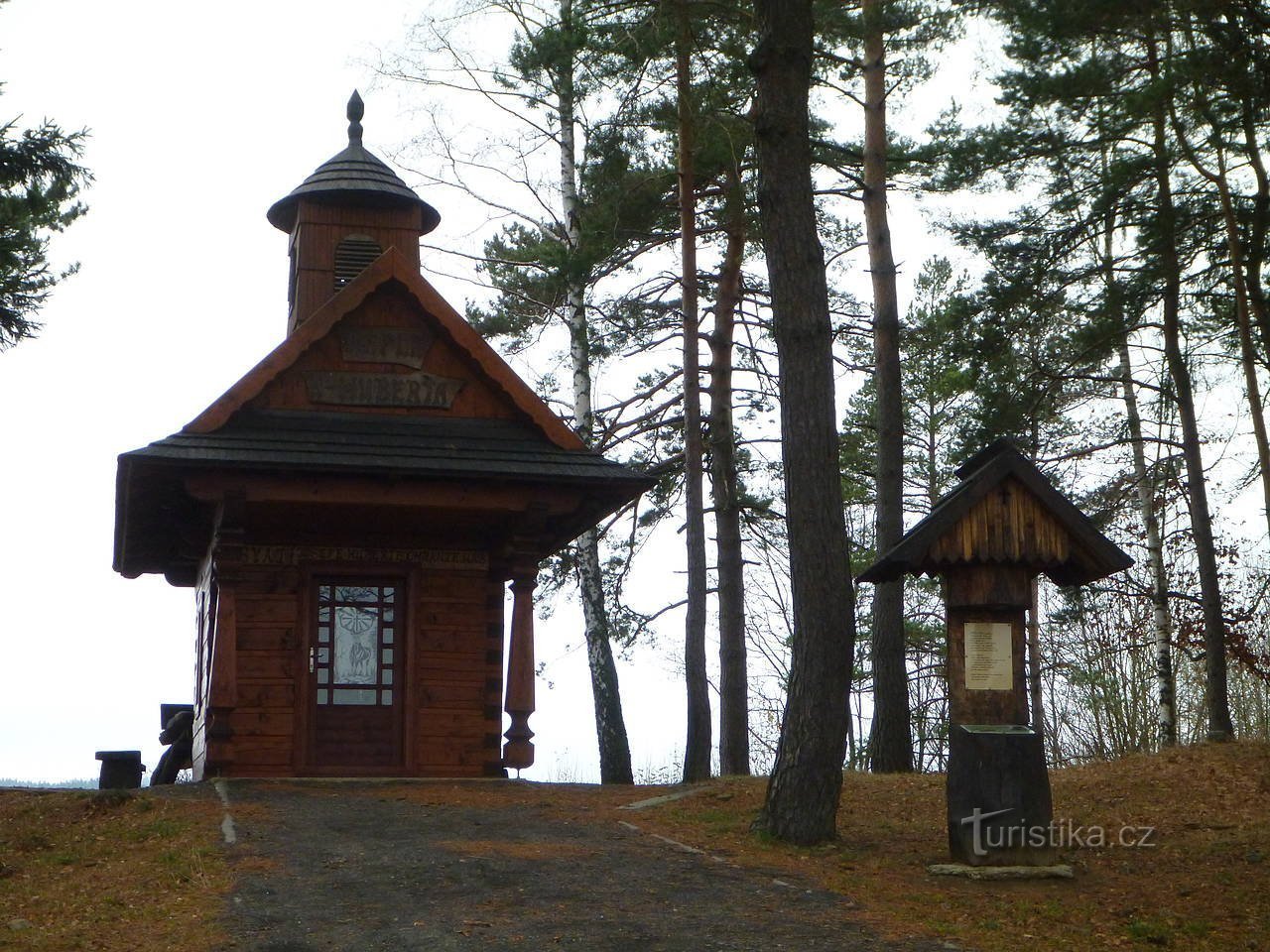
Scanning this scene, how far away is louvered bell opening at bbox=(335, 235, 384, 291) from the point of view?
64.8 feet

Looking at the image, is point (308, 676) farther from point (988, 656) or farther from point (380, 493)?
point (988, 656)

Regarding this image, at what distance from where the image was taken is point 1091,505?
899 inches

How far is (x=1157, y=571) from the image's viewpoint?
931 inches

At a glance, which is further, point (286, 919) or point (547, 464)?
point (547, 464)

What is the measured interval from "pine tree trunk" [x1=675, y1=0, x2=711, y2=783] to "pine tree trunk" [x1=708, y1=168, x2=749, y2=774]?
1.43 ft

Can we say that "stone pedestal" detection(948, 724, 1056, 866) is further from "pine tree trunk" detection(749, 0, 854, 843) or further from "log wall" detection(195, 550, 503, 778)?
"log wall" detection(195, 550, 503, 778)

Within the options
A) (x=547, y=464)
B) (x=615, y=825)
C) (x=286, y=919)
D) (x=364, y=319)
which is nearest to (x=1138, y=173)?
(x=547, y=464)

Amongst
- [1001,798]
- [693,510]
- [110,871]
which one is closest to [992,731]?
[1001,798]

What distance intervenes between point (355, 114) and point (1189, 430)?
12436mm

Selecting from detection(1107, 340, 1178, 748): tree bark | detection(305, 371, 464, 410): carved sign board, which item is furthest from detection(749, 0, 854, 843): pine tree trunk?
detection(1107, 340, 1178, 748): tree bark

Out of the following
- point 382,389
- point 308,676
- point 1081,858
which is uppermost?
point 382,389

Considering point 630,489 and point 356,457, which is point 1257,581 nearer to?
point 630,489

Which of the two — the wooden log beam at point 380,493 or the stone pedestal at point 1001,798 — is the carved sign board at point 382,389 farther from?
the stone pedestal at point 1001,798

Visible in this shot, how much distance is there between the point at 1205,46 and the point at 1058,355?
5262 millimetres
